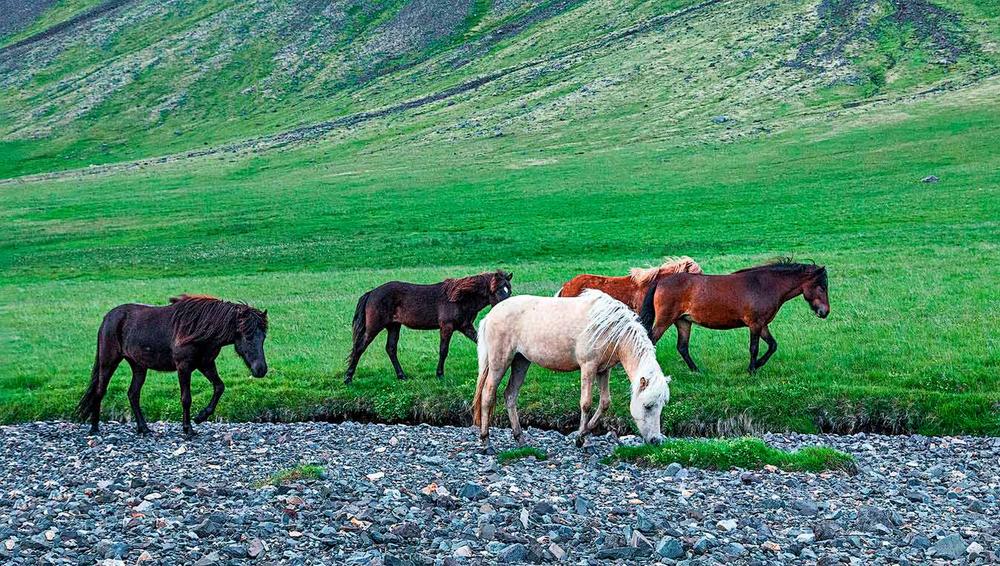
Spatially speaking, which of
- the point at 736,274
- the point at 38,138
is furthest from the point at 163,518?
the point at 38,138

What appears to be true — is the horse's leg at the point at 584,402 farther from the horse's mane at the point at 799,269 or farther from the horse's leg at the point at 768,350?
the horse's mane at the point at 799,269

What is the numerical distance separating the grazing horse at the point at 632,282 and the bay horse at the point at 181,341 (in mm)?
6856

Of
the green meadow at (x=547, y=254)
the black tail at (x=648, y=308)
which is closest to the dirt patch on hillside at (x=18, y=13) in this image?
the green meadow at (x=547, y=254)

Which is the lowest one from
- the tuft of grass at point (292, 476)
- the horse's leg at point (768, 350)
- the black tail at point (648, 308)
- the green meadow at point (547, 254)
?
the green meadow at point (547, 254)

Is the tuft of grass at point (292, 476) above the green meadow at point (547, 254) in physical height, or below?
above

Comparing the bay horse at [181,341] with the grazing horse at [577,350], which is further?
the bay horse at [181,341]

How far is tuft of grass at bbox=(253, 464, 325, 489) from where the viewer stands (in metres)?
11.8

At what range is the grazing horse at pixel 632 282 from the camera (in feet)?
64.1

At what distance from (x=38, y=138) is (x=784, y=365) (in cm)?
13118

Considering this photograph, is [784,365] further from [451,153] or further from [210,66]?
[210,66]

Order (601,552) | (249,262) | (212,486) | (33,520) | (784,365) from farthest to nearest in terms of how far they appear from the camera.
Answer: (249,262) → (784,365) → (212,486) → (33,520) → (601,552)

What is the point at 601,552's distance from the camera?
31.8 ft

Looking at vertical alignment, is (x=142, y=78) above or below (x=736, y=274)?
above

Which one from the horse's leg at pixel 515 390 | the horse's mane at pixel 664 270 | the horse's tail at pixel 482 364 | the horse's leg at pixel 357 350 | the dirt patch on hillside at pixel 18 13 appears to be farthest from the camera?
the dirt patch on hillside at pixel 18 13
